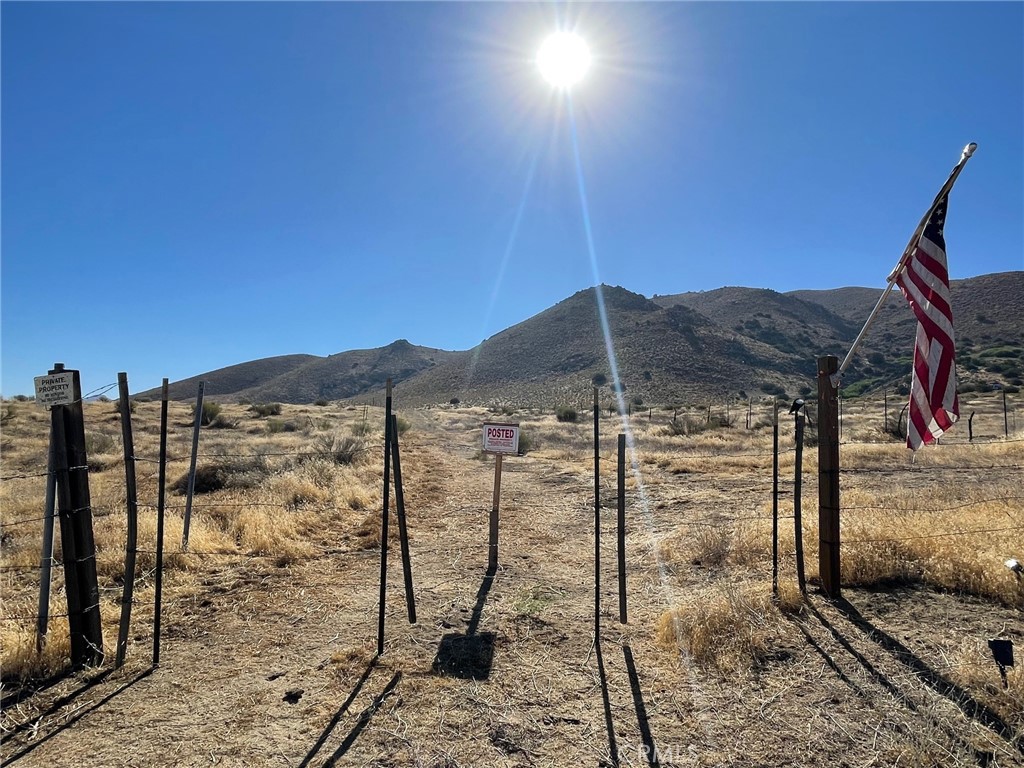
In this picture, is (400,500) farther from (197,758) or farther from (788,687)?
(788,687)

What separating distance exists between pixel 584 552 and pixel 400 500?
3896 mm

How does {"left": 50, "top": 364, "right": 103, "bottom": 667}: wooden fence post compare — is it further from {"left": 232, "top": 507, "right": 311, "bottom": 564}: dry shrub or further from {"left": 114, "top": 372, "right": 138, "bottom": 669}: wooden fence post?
{"left": 232, "top": 507, "right": 311, "bottom": 564}: dry shrub

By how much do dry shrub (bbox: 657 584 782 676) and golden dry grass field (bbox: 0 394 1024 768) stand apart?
0.02 meters

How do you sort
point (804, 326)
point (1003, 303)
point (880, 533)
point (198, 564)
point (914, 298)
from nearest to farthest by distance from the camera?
point (914, 298) < point (880, 533) < point (198, 564) < point (1003, 303) < point (804, 326)

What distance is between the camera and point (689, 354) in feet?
229

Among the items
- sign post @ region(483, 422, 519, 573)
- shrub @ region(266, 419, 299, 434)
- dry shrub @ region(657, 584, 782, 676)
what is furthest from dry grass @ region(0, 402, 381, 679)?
shrub @ region(266, 419, 299, 434)

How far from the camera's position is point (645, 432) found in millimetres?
29047

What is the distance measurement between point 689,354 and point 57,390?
2743 inches

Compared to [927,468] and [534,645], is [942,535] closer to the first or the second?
[534,645]

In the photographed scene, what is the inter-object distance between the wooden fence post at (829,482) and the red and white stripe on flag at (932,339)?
74cm

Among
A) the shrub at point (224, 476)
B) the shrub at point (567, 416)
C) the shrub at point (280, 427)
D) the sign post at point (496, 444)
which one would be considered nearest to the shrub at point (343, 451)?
the shrub at point (224, 476)

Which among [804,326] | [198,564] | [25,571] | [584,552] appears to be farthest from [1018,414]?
[804,326]

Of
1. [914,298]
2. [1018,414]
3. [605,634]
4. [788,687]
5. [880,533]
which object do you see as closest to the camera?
[788,687]

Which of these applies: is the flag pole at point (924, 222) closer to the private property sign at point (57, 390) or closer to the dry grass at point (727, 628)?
the dry grass at point (727, 628)
